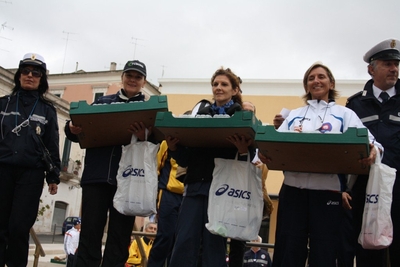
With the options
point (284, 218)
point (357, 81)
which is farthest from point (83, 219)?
point (357, 81)

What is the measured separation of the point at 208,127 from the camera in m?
3.00

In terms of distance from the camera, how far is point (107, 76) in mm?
36625

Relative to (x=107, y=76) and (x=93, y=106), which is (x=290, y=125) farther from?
(x=107, y=76)

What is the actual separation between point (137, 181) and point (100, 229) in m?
0.53

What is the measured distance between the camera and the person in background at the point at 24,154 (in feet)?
12.0

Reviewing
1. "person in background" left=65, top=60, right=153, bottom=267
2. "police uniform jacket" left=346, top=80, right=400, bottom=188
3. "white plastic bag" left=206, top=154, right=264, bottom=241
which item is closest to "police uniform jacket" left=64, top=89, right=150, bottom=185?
"person in background" left=65, top=60, right=153, bottom=267

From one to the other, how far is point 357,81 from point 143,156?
22.1 meters

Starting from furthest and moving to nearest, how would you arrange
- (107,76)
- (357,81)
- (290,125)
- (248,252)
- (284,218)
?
(107,76)
(357,81)
(248,252)
(290,125)
(284,218)

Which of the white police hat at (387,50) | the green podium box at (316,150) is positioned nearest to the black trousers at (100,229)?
the green podium box at (316,150)

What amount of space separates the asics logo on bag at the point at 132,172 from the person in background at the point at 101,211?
17 cm

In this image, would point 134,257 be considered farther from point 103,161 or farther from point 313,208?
point 313,208

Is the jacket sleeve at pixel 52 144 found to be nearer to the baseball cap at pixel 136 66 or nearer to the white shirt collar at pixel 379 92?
the baseball cap at pixel 136 66

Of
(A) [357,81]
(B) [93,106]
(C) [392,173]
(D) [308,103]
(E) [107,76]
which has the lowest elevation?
(C) [392,173]

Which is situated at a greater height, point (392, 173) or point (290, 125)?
point (290, 125)
